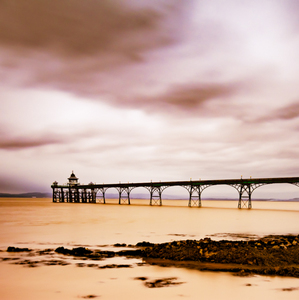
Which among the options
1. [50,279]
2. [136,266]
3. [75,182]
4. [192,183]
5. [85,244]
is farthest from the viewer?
[75,182]

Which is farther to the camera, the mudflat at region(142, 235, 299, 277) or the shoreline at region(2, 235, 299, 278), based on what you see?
the shoreline at region(2, 235, 299, 278)

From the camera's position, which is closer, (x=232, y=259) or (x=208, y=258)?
(x=232, y=259)

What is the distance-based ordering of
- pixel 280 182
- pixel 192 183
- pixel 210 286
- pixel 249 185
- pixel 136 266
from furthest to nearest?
pixel 192 183 → pixel 249 185 → pixel 280 182 → pixel 136 266 → pixel 210 286

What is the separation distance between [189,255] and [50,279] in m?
5.63

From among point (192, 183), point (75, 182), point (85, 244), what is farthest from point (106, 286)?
point (75, 182)

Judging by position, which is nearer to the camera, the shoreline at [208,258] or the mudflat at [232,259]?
the mudflat at [232,259]

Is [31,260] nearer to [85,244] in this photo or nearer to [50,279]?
[50,279]

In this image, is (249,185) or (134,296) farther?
(249,185)

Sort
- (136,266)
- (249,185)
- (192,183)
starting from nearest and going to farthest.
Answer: (136,266)
(249,185)
(192,183)

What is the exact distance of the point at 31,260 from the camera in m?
12.4

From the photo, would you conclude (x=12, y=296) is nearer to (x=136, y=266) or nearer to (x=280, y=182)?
(x=136, y=266)

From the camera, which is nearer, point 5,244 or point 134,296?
point 134,296

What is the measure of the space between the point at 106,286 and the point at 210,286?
10.4 feet

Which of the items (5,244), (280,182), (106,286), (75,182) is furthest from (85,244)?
(75,182)
